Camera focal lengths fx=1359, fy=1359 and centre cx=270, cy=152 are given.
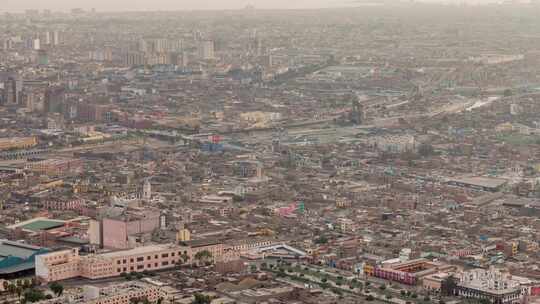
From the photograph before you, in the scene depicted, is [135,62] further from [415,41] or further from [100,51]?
[415,41]

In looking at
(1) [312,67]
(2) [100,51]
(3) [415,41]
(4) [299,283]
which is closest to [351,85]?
(1) [312,67]

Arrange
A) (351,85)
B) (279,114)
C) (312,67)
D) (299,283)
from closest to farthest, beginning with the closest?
1. (299,283)
2. (279,114)
3. (351,85)
4. (312,67)

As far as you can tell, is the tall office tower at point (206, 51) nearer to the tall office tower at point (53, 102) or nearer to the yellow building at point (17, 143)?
the tall office tower at point (53, 102)

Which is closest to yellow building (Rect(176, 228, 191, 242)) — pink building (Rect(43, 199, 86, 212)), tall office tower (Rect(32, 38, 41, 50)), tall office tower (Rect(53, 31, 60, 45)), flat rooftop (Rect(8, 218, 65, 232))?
flat rooftop (Rect(8, 218, 65, 232))

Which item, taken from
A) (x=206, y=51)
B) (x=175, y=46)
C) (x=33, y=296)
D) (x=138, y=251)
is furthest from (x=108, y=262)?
(x=175, y=46)

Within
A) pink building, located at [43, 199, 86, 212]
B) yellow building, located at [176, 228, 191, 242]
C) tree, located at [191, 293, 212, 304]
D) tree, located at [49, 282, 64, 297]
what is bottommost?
pink building, located at [43, 199, 86, 212]

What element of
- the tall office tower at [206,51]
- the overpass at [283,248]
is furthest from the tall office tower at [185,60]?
the overpass at [283,248]

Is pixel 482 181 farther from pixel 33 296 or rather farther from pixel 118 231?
pixel 33 296

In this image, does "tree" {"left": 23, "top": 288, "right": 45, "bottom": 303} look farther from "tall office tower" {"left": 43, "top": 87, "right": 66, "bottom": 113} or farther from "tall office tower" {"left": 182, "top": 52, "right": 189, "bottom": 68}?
"tall office tower" {"left": 182, "top": 52, "right": 189, "bottom": 68}
